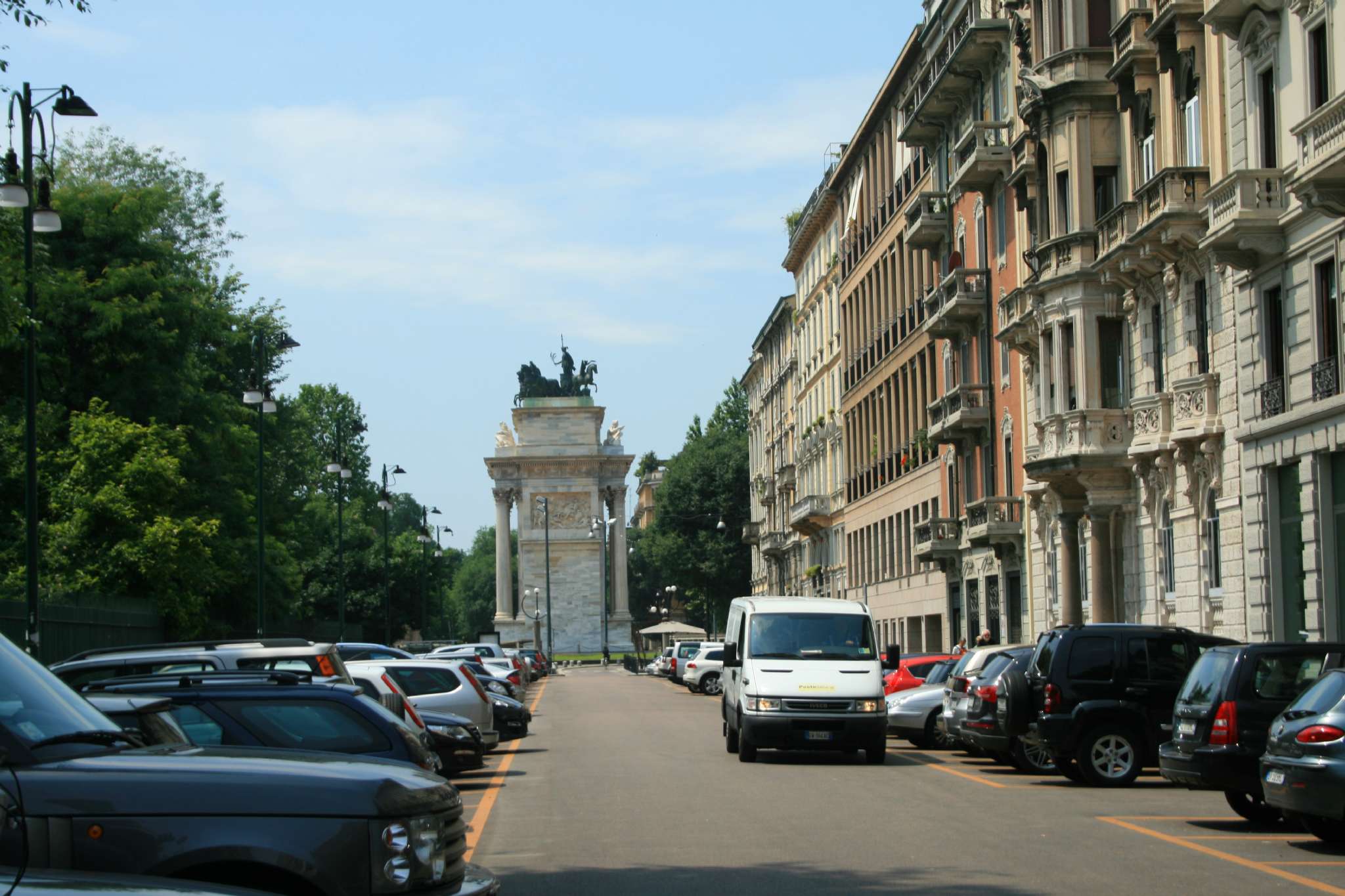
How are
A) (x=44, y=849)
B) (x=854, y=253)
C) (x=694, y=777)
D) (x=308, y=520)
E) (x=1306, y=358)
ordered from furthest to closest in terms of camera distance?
(x=308, y=520) < (x=854, y=253) < (x=1306, y=358) < (x=694, y=777) < (x=44, y=849)

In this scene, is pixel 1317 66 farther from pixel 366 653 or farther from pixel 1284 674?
pixel 366 653

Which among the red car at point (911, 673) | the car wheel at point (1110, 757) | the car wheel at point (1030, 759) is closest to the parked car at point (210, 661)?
the car wheel at point (1110, 757)

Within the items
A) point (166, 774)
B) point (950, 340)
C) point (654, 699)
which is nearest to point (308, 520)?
point (654, 699)

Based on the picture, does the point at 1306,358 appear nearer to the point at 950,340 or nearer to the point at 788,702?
the point at 788,702

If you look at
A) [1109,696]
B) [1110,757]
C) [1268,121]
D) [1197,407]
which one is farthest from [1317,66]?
[1110,757]

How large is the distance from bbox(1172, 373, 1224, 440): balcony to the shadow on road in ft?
66.0

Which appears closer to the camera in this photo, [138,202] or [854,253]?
[138,202]

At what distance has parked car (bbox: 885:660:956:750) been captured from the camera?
95.4 feet

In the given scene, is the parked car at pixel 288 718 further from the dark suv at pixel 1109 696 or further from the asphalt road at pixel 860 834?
the dark suv at pixel 1109 696

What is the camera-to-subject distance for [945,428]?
165ft

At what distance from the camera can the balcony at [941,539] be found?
51.9 meters

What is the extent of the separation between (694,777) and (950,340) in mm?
31534

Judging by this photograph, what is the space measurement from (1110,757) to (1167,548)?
48.0 ft

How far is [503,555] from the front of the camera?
4616 inches
